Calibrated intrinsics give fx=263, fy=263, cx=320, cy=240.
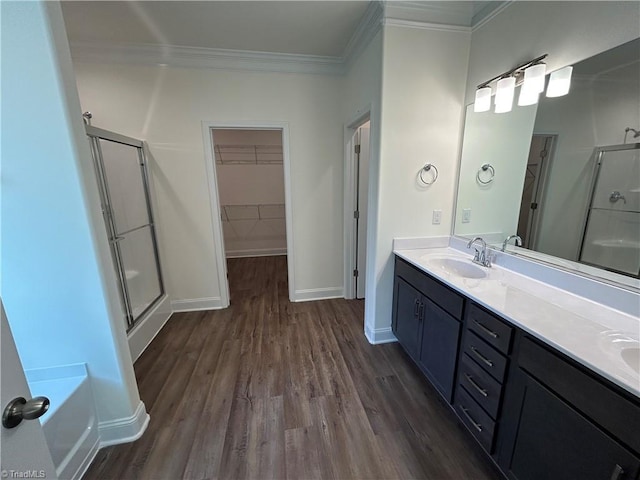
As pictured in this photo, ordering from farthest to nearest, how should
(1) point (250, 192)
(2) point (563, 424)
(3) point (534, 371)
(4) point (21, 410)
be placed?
(1) point (250, 192) → (3) point (534, 371) → (2) point (563, 424) → (4) point (21, 410)

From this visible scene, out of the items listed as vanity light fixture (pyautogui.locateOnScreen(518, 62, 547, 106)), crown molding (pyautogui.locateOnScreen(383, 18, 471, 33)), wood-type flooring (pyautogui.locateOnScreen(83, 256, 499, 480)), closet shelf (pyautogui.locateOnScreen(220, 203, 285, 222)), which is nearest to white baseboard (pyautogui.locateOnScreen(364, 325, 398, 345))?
wood-type flooring (pyautogui.locateOnScreen(83, 256, 499, 480))

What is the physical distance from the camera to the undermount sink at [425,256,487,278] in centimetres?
183

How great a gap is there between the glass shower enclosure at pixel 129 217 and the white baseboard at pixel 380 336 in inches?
82.5

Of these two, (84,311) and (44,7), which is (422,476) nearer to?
(84,311)

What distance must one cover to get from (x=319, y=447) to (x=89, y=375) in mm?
1319

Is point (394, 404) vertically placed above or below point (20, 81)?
below

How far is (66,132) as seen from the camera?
3.78ft

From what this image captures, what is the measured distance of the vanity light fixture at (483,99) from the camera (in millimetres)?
1799

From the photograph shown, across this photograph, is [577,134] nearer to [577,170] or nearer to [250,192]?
[577,170]

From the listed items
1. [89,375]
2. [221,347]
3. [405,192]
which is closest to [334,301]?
[221,347]

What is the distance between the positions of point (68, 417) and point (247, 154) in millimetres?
4327

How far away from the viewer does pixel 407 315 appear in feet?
6.81

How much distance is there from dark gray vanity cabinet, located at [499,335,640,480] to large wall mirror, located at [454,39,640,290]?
62 cm

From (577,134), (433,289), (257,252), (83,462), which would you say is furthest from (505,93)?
(257,252)
